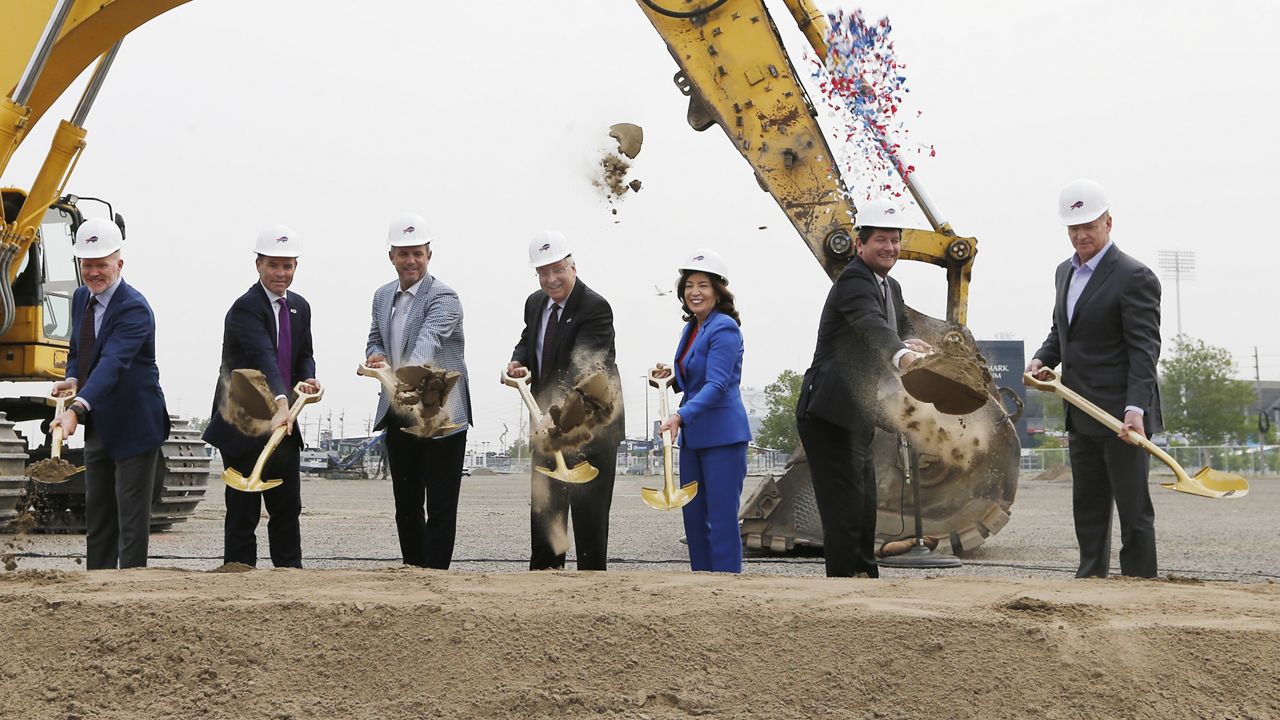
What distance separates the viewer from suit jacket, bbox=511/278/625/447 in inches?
219

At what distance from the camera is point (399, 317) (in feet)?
18.8

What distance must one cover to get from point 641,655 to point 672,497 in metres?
1.84

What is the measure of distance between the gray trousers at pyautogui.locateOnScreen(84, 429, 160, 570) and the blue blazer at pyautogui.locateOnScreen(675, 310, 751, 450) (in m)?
2.44

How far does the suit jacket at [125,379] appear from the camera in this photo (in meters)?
5.52

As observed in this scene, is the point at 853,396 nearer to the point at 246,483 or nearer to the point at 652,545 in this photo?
the point at 246,483

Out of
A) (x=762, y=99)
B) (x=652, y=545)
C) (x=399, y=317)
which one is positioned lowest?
(x=652, y=545)

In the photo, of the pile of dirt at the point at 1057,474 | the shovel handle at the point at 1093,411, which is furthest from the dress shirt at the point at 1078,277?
the pile of dirt at the point at 1057,474

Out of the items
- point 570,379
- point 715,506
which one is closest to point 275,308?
point 570,379

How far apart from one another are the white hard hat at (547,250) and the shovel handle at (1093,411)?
82.8 inches

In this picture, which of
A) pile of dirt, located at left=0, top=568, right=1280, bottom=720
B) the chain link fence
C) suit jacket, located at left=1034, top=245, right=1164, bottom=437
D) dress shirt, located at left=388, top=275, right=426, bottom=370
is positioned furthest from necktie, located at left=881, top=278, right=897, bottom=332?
the chain link fence

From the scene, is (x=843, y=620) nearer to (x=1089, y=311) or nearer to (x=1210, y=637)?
(x=1210, y=637)

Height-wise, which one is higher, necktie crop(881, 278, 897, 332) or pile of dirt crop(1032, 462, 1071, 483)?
necktie crop(881, 278, 897, 332)

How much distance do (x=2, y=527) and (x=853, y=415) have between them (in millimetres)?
7379

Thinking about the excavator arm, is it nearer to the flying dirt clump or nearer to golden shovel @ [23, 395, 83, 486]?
the flying dirt clump
